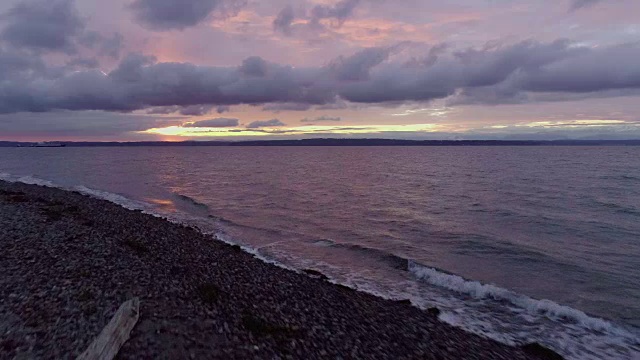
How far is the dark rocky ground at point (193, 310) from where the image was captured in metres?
10.7

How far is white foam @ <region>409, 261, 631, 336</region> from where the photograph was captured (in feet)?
54.1

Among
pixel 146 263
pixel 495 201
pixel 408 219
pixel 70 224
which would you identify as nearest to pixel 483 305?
pixel 146 263

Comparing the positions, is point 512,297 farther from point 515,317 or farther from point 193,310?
point 193,310

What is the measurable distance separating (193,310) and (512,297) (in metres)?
14.2

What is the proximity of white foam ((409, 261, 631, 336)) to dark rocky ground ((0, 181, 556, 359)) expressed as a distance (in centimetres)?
459

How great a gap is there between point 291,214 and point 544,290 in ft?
83.5

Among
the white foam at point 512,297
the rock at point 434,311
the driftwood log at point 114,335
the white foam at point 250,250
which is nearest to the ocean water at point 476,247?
the white foam at point 512,297

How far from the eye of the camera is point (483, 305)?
1827 centimetres

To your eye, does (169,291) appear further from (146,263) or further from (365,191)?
(365,191)

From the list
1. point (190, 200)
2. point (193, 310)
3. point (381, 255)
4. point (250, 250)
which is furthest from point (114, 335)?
point (190, 200)

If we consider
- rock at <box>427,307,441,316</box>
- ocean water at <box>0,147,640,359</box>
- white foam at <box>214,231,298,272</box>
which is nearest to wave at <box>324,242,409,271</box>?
ocean water at <box>0,147,640,359</box>

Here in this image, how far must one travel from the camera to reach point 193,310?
12.7m

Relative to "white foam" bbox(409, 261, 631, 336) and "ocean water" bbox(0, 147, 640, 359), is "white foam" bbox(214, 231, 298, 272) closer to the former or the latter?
"ocean water" bbox(0, 147, 640, 359)

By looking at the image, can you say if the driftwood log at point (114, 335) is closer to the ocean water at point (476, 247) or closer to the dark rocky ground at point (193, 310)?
the dark rocky ground at point (193, 310)
